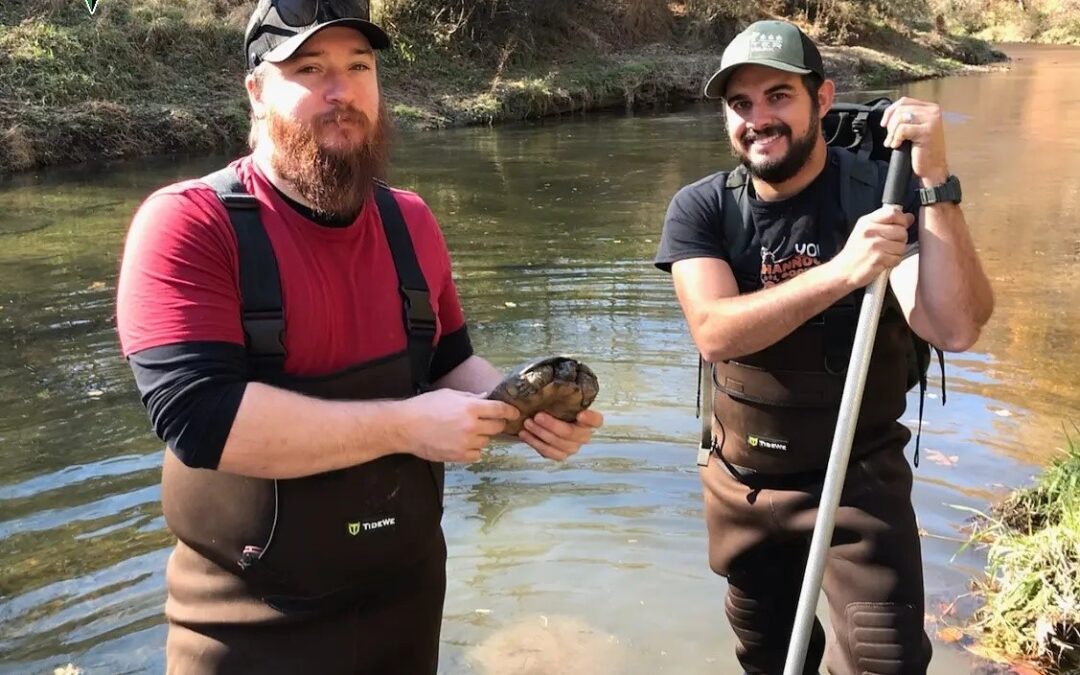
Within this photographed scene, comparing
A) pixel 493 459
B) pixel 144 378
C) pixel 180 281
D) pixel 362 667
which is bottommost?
pixel 493 459

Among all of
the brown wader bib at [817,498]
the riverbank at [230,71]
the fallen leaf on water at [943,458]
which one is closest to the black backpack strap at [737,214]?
the brown wader bib at [817,498]

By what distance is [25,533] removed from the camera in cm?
477

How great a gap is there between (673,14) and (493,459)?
3058 cm

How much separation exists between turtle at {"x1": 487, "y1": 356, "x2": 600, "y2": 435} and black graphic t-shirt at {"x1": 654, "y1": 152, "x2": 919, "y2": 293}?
39.8 inches

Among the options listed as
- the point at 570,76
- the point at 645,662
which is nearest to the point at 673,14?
the point at 570,76

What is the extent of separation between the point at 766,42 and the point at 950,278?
3.01 feet

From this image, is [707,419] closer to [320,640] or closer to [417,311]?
[417,311]

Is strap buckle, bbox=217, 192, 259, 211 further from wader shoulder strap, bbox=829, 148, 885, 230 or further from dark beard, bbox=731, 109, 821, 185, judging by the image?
wader shoulder strap, bbox=829, 148, 885, 230

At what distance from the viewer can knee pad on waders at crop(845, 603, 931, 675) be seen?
273cm

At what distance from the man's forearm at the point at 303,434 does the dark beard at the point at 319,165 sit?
469 millimetres

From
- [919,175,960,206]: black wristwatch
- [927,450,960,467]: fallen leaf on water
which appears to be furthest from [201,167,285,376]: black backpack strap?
[927,450,960,467]: fallen leaf on water

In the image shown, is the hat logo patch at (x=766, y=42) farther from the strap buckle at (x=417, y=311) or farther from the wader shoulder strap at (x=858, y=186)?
the strap buckle at (x=417, y=311)

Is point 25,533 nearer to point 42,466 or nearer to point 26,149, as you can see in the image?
point 42,466

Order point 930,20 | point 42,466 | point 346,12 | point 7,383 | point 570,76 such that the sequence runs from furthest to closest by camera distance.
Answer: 1. point 930,20
2. point 570,76
3. point 7,383
4. point 42,466
5. point 346,12
